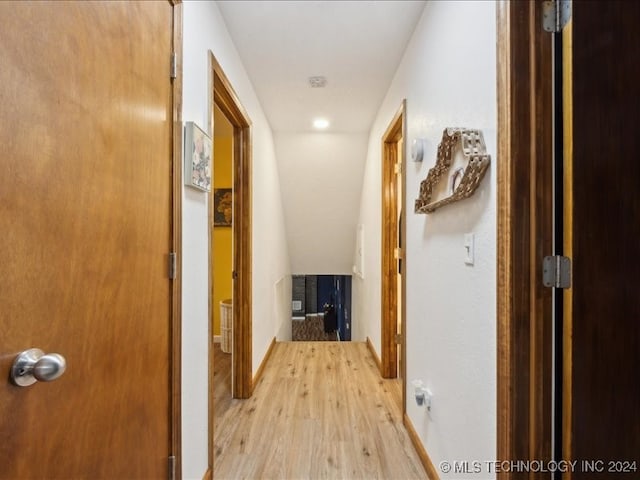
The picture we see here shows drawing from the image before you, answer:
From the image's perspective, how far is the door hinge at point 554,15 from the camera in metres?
1.04

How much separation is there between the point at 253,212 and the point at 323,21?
55.7 inches

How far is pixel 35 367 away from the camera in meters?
0.71

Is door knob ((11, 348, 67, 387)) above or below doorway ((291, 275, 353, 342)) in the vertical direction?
above

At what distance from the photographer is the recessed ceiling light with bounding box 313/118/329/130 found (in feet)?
11.7

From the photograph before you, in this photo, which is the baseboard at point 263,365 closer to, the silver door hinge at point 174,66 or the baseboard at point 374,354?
the baseboard at point 374,354

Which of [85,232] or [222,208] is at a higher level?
[222,208]

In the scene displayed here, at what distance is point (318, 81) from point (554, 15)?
187 centimetres

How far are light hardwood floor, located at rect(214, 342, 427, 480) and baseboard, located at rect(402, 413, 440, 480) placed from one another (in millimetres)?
31

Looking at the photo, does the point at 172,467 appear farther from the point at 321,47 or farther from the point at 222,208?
the point at 222,208

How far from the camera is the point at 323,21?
197cm

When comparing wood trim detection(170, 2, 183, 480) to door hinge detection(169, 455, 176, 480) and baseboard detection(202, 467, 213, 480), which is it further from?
baseboard detection(202, 467, 213, 480)
